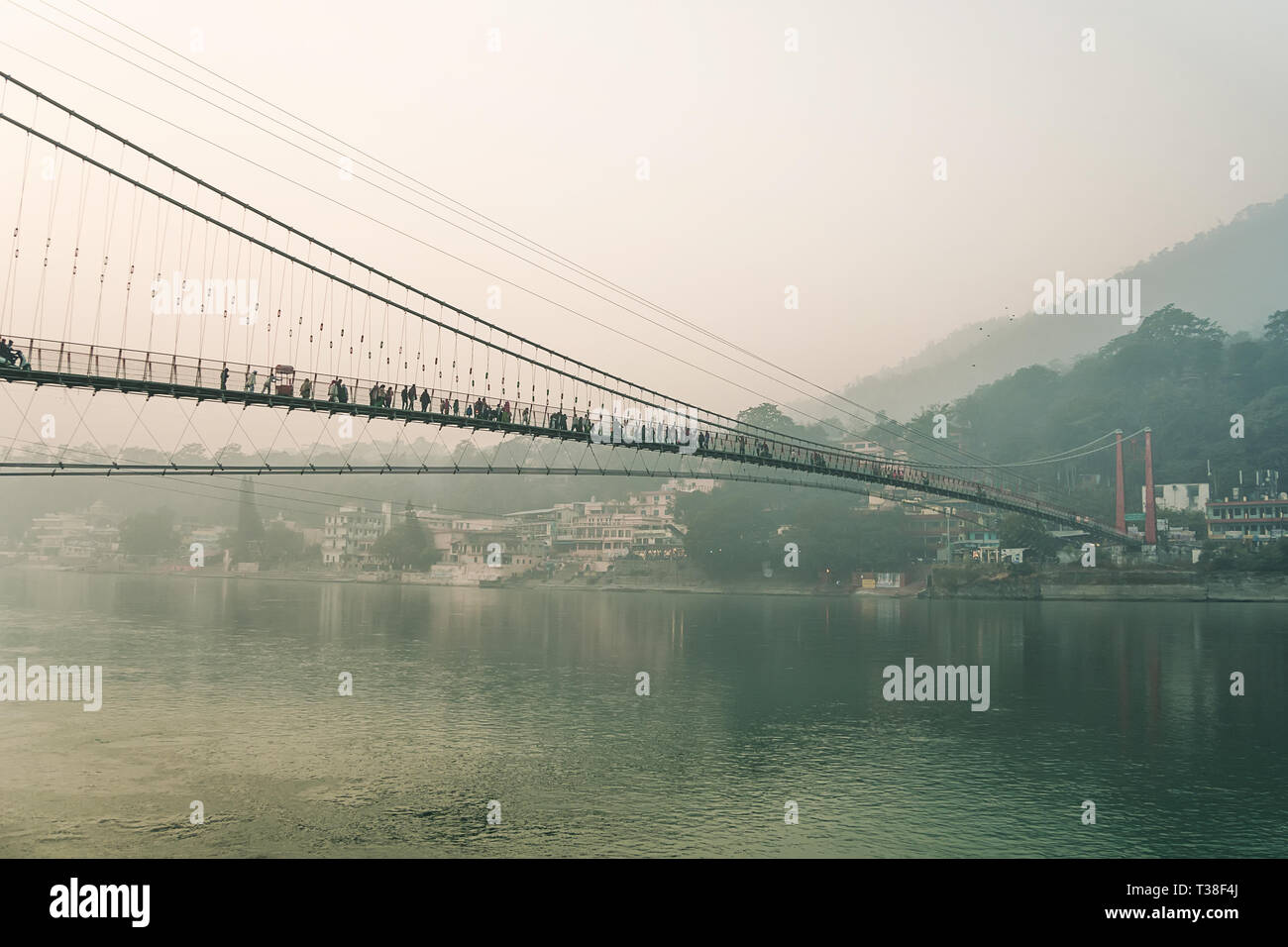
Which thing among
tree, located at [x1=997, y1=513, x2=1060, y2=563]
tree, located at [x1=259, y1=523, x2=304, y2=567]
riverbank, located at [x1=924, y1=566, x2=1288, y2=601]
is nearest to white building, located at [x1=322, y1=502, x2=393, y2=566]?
tree, located at [x1=259, y1=523, x2=304, y2=567]

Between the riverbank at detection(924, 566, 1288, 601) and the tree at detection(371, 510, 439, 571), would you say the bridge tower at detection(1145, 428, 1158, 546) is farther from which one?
the tree at detection(371, 510, 439, 571)

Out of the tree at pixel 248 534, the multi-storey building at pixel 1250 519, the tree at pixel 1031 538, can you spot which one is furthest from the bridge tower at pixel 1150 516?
the tree at pixel 248 534

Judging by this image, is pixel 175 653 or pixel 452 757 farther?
pixel 175 653

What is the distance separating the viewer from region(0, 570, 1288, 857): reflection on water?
18891 millimetres

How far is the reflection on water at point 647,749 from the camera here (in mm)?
18891

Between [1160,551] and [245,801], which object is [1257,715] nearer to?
[245,801]

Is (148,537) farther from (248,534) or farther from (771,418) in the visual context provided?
(771,418)

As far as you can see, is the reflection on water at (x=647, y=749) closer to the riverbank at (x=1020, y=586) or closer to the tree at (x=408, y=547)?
the riverbank at (x=1020, y=586)

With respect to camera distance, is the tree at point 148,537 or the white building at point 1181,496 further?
the tree at point 148,537

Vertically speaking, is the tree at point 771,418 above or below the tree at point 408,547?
above
